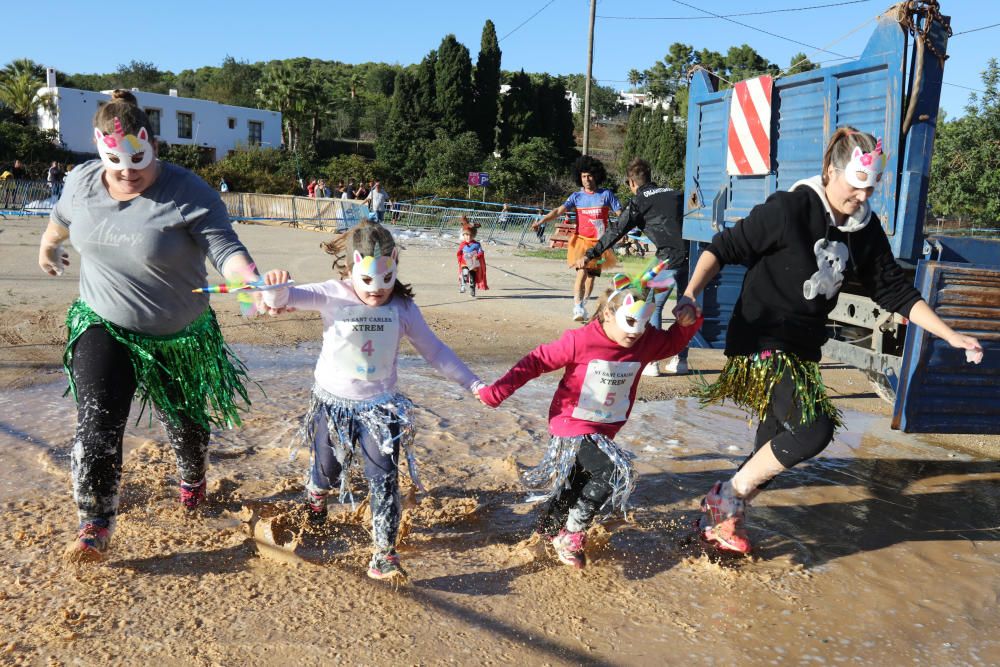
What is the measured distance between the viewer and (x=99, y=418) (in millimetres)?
3305

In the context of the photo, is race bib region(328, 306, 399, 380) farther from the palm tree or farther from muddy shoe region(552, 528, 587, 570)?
the palm tree

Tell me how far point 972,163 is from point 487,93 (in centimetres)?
3052

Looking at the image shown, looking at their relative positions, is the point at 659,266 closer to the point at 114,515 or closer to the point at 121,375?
the point at 121,375

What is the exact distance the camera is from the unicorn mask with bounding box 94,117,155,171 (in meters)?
3.25

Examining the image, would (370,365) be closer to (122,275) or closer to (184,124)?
(122,275)

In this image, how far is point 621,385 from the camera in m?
3.58

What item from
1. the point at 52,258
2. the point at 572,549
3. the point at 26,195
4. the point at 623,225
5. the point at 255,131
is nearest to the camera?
the point at 572,549

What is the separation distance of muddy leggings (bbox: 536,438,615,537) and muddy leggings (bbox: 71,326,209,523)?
1.88m

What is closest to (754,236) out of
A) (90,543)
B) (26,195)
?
(90,543)

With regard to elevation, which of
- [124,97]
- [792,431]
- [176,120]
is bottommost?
[792,431]

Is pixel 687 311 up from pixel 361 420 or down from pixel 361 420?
up

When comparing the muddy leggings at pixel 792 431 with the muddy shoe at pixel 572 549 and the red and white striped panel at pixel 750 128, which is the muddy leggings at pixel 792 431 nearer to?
the muddy shoe at pixel 572 549

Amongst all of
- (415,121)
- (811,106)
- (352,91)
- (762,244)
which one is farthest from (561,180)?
(352,91)

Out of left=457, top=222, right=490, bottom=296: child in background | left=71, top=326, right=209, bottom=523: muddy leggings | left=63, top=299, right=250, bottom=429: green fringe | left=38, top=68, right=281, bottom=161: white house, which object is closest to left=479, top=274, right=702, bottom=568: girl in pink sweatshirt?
left=63, top=299, right=250, bottom=429: green fringe
